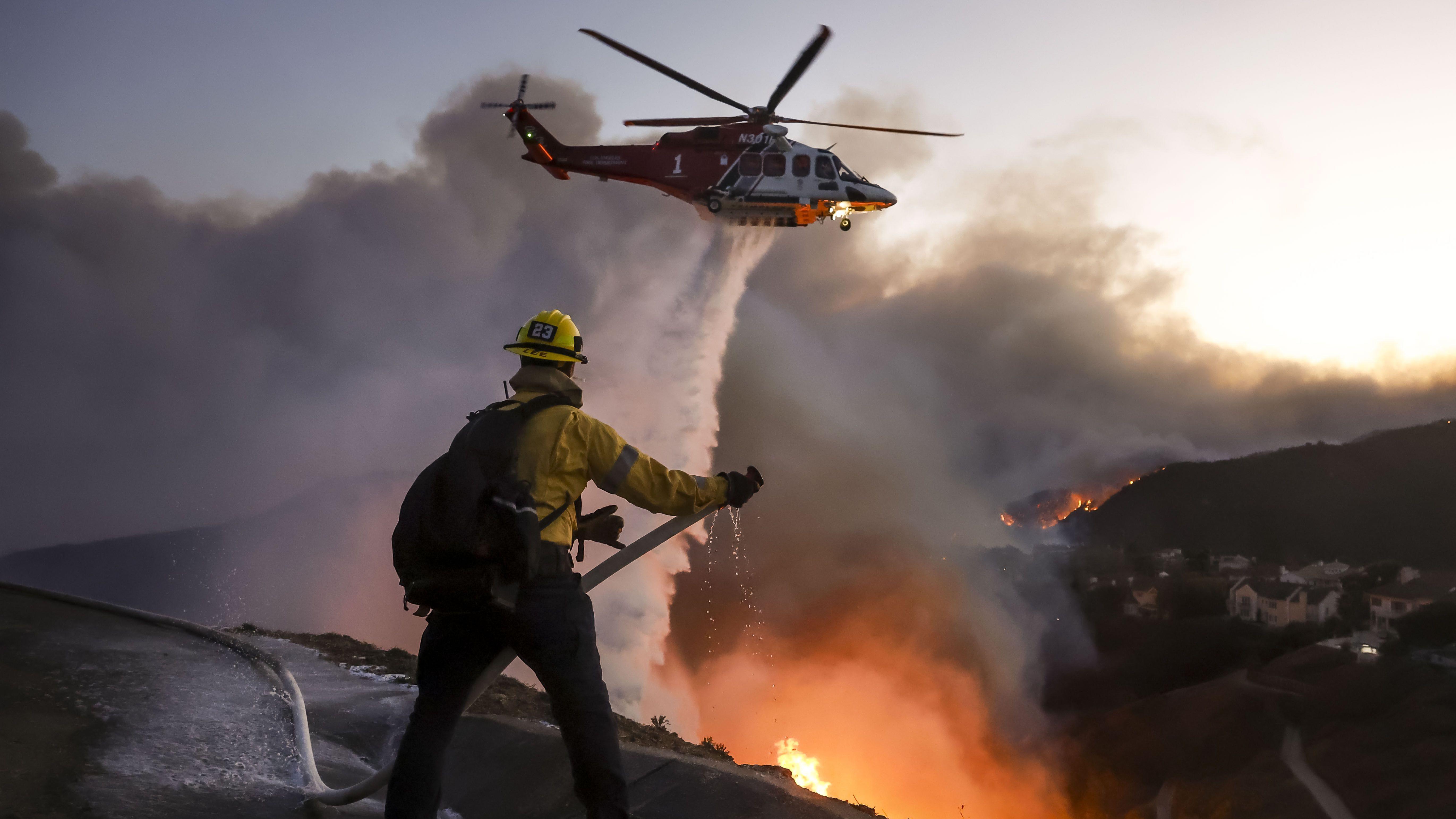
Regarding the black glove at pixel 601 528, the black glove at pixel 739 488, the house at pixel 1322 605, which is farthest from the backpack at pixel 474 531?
the house at pixel 1322 605

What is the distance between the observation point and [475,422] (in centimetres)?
346

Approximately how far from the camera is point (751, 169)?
24.6 metres

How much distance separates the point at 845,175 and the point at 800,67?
358 cm

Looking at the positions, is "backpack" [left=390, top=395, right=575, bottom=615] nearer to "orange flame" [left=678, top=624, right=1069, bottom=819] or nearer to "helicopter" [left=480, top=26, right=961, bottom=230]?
"helicopter" [left=480, top=26, right=961, bottom=230]

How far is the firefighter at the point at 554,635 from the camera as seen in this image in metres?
3.36

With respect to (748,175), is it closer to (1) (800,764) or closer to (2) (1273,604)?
(1) (800,764)

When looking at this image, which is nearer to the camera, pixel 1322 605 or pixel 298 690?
pixel 298 690

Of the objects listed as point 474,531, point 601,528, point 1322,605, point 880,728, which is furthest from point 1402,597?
point 474,531

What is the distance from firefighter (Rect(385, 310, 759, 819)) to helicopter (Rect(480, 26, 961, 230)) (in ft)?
72.6

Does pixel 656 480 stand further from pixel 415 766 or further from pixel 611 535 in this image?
pixel 415 766

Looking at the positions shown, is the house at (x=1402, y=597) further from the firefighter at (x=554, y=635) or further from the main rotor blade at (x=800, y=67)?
the firefighter at (x=554, y=635)

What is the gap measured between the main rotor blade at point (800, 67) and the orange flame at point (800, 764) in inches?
794

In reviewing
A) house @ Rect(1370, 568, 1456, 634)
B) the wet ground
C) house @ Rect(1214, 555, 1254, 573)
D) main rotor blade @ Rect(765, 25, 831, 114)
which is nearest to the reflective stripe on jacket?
the wet ground

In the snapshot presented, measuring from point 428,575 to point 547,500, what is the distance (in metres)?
0.61
